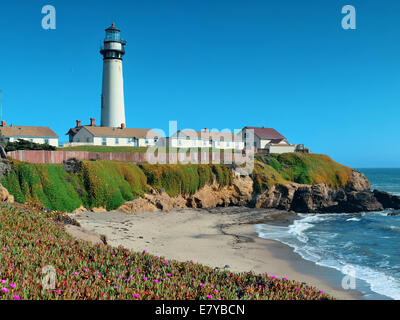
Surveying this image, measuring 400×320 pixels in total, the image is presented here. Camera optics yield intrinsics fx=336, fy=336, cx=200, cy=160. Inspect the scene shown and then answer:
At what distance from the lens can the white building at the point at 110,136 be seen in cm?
5811

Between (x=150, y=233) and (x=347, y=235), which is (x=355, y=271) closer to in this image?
(x=347, y=235)

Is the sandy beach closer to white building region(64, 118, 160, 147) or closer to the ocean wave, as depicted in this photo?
the ocean wave

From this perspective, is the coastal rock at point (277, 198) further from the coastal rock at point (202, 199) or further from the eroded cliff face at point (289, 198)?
the coastal rock at point (202, 199)

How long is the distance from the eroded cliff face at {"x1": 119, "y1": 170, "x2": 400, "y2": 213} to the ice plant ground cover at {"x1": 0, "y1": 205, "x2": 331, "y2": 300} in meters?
26.8

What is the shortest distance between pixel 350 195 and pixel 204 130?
3552 cm

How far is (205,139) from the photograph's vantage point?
71.0 m

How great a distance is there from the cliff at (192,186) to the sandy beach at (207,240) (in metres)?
2.59

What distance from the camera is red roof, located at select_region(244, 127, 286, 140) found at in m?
77.6

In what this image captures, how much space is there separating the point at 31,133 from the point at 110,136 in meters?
13.7

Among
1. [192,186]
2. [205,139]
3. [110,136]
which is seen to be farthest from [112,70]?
[192,186]

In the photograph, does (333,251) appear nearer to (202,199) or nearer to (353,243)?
(353,243)

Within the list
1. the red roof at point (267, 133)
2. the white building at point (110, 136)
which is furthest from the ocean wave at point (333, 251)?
the red roof at point (267, 133)

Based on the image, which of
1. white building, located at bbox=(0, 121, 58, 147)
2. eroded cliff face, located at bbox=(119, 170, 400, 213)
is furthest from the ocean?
white building, located at bbox=(0, 121, 58, 147)
